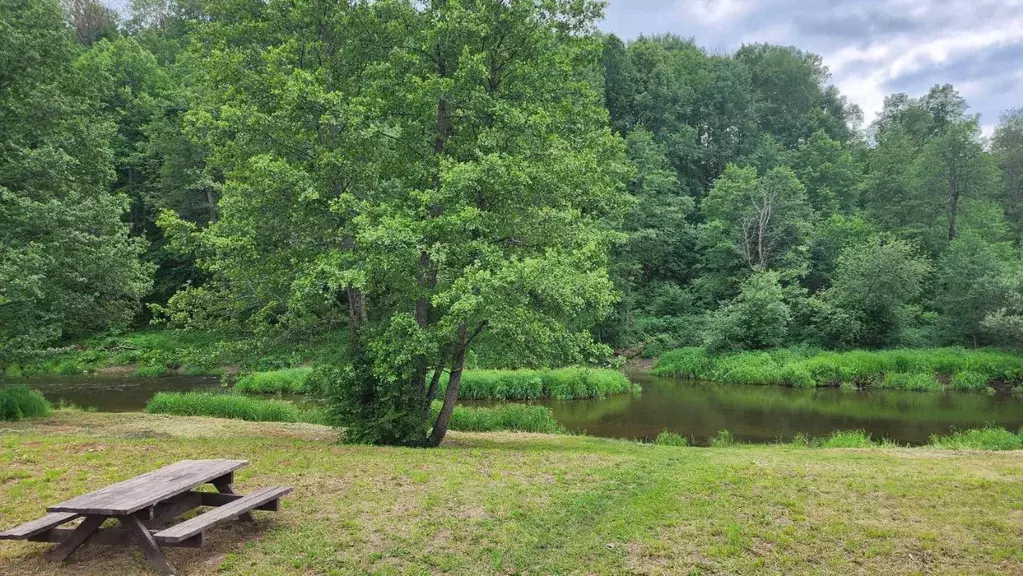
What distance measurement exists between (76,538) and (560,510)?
4.45m

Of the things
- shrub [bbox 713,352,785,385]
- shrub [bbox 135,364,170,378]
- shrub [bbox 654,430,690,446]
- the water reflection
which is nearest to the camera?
shrub [bbox 654,430,690,446]

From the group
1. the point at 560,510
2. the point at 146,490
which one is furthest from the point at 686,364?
the point at 146,490

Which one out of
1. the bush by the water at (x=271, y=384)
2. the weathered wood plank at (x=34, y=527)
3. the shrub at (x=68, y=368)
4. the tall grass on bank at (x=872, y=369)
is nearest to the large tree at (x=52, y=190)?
the bush by the water at (x=271, y=384)

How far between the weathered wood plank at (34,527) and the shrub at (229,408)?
10.1 meters

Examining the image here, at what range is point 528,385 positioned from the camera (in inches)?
846

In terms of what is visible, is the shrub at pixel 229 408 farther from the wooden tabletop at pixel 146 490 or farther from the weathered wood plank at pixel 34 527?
the weathered wood plank at pixel 34 527

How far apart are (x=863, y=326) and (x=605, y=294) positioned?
25750 millimetres

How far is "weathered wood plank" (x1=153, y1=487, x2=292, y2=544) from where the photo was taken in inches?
181

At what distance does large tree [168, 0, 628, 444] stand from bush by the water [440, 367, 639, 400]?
30.4ft

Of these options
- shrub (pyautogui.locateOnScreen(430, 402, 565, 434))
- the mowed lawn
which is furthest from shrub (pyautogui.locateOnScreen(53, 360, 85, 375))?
shrub (pyautogui.locateOnScreen(430, 402, 565, 434))

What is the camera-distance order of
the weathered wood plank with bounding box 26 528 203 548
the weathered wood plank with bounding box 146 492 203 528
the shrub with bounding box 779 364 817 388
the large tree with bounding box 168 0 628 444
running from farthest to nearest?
the shrub with bounding box 779 364 817 388 → the large tree with bounding box 168 0 628 444 → the weathered wood plank with bounding box 146 492 203 528 → the weathered wood plank with bounding box 26 528 203 548

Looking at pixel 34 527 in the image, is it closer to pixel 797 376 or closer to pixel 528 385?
pixel 528 385

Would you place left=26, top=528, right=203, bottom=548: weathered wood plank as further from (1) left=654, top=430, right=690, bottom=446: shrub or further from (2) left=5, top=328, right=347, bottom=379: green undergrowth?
(1) left=654, top=430, right=690, bottom=446: shrub

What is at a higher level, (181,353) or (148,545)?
(181,353)
